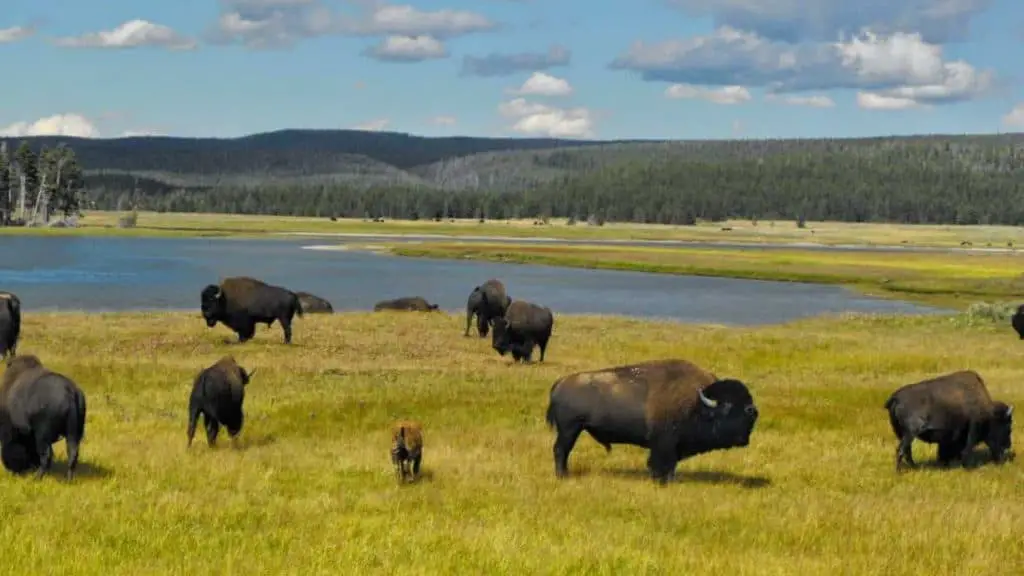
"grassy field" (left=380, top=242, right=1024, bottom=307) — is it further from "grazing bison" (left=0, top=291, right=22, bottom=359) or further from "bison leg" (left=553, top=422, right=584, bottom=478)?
"bison leg" (left=553, top=422, right=584, bottom=478)

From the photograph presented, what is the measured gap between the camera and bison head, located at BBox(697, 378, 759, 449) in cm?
1491

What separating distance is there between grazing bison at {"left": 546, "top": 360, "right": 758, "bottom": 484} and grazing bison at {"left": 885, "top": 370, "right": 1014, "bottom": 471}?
343 centimetres

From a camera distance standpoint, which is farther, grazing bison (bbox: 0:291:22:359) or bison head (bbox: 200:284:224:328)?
bison head (bbox: 200:284:224:328)

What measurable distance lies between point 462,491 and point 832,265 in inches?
3916

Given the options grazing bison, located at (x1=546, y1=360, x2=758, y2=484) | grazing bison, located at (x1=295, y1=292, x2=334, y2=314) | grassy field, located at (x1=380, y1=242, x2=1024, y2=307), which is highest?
grazing bison, located at (x1=546, y1=360, x2=758, y2=484)

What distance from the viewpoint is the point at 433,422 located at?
20984 millimetres

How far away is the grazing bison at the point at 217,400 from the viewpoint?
1712cm

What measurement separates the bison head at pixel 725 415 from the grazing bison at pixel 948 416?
11.1ft

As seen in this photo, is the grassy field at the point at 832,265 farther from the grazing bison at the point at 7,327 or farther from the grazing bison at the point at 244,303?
the grazing bison at the point at 7,327

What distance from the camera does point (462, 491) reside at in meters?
14.2

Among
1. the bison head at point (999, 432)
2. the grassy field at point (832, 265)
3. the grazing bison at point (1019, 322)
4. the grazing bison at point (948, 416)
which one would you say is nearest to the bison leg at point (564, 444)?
the grazing bison at point (948, 416)

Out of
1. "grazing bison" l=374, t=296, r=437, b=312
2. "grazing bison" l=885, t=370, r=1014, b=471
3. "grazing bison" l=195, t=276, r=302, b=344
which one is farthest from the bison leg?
"grazing bison" l=374, t=296, r=437, b=312

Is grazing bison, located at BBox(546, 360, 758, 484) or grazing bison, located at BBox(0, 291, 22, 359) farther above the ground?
grazing bison, located at BBox(546, 360, 758, 484)

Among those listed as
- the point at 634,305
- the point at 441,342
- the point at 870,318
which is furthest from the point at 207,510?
the point at 634,305
